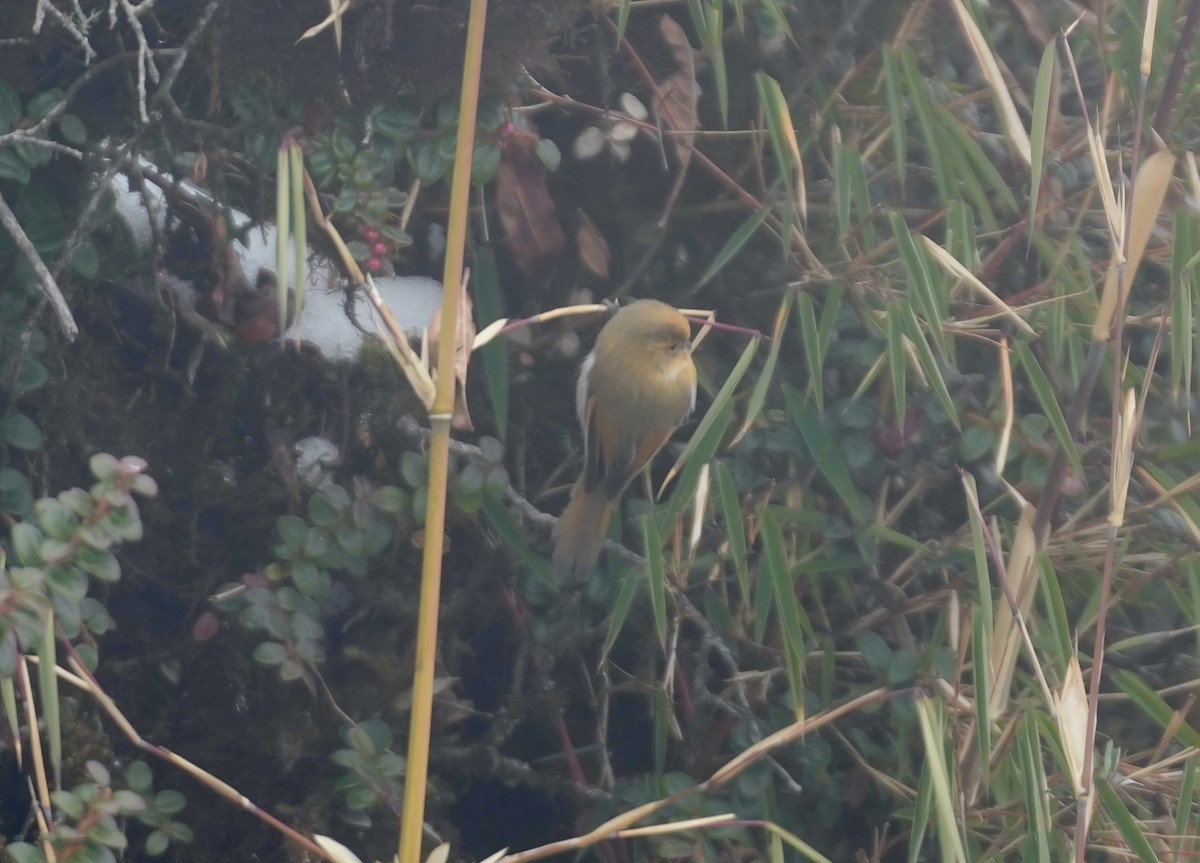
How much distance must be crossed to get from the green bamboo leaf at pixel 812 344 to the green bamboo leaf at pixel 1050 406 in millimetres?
245

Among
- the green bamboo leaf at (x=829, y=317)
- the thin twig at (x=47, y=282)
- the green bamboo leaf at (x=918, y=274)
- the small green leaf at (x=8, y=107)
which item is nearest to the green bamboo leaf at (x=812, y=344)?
the green bamboo leaf at (x=829, y=317)

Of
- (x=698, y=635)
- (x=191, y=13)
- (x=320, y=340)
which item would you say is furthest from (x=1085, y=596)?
(x=191, y=13)

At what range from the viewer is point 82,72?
1337 mm

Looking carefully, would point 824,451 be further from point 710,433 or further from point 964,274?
point 964,274

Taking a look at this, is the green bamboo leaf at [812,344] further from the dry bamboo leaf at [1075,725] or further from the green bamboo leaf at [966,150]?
the dry bamboo leaf at [1075,725]

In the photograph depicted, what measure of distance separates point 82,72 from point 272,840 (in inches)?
37.2

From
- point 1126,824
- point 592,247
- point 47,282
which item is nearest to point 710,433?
point 592,247

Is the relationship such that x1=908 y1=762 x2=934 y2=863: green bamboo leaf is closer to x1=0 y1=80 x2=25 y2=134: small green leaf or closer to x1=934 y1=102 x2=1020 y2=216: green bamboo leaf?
x1=934 y1=102 x2=1020 y2=216: green bamboo leaf

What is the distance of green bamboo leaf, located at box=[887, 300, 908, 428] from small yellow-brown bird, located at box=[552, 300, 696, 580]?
303 mm

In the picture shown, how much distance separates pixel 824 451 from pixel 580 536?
32 centimetres

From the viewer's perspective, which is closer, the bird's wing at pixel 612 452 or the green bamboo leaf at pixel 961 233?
the green bamboo leaf at pixel 961 233

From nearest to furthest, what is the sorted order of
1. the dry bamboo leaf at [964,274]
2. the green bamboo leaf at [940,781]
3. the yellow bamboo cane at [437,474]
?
the yellow bamboo cane at [437,474]
the green bamboo leaf at [940,781]
the dry bamboo leaf at [964,274]

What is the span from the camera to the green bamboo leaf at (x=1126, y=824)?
3.81 ft

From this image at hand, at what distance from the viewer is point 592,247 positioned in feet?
5.18
